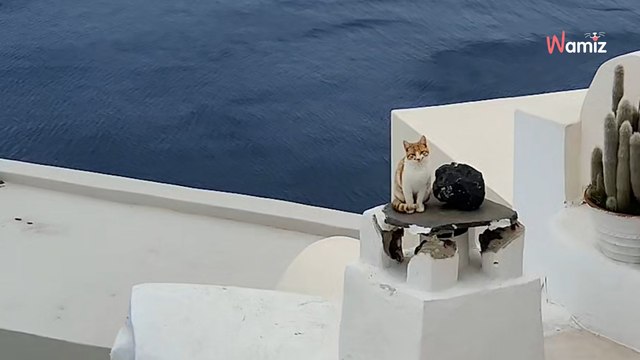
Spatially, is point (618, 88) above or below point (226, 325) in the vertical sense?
above

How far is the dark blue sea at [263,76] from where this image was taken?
33.9ft

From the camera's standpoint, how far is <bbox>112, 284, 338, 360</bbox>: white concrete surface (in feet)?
8.05

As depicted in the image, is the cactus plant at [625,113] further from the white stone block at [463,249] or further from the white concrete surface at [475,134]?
the white concrete surface at [475,134]

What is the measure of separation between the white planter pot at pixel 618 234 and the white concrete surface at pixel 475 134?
170 cm

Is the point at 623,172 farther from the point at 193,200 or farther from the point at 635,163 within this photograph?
the point at 193,200

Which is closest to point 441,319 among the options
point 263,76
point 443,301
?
point 443,301

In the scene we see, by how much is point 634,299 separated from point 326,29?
11.6 meters

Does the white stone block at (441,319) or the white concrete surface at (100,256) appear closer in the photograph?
the white stone block at (441,319)

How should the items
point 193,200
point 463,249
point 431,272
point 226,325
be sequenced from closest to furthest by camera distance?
point 431,272 → point 463,249 → point 226,325 → point 193,200

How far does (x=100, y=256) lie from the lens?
4.67 metres

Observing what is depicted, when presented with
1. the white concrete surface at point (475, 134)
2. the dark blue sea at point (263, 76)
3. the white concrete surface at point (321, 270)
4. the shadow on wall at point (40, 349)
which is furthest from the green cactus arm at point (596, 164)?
the dark blue sea at point (263, 76)

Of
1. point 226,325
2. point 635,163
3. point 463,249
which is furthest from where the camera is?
point 226,325

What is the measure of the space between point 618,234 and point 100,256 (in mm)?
2845

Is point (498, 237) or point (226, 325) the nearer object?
point (498, 237)
